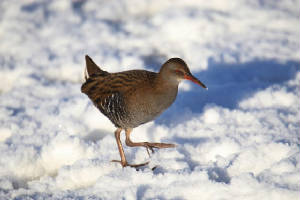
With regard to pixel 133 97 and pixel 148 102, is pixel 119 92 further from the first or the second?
pixel 148 102

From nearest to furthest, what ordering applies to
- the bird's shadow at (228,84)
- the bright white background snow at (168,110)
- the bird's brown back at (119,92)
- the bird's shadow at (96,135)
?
the bright white background snow at (168,110), the bird's brown back at (119,92), the bird's shadow at (96,135), the bird's shadow at (228,84)

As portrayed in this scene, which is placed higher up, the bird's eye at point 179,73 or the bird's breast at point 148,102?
the bird's eye at point 179,73

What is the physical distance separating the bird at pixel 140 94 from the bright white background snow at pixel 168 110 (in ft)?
1.37

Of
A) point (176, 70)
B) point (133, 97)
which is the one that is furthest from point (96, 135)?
point (176, 70)

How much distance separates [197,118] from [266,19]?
10.1 feet

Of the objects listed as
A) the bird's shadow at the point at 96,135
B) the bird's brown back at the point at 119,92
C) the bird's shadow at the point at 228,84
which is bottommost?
the bird's shadow at the point at 96,135

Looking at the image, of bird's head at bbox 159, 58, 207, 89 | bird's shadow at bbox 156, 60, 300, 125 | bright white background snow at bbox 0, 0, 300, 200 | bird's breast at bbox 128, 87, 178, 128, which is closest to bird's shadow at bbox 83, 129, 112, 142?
bright white background snow at bbox 0, 0, 300, 200

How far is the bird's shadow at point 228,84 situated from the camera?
4.37 metres

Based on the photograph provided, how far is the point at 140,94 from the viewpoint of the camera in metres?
3.21

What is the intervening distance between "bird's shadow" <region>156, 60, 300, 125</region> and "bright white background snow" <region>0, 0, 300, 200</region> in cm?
1

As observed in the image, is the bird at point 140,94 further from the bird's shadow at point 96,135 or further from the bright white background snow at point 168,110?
the bird's shadow at point 96,135

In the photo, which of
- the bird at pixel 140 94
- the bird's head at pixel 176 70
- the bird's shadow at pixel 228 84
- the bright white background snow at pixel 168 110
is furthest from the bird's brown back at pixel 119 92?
the bird's shadow at pixel 228 84

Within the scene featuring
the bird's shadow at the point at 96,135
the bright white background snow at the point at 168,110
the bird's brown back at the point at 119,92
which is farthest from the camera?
the bird's shadow at the point at 96,135

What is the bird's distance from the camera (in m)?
3.19
